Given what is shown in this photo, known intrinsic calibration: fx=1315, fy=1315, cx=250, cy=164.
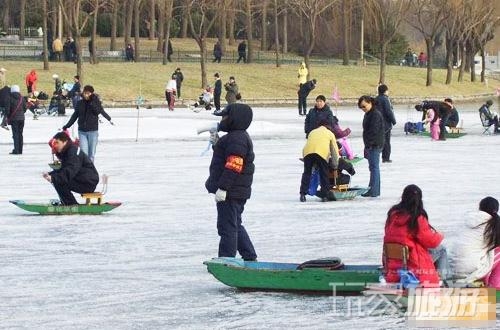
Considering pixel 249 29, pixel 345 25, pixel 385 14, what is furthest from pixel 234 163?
pixel 345 25

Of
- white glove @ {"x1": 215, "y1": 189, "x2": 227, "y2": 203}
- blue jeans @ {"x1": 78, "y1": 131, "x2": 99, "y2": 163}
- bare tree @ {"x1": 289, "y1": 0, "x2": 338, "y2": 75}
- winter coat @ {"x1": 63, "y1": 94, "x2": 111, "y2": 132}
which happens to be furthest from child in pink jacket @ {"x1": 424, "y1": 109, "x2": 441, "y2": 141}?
bare tree @ {"x1": 289, "y1": 0, "x2": 338, "y2": 75}

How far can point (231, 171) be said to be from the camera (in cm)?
1202

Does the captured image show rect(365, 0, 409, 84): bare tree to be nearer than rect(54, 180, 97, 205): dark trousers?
No

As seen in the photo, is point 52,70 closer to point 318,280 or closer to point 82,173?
point 82,173

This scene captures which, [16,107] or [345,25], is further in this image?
[345,25]

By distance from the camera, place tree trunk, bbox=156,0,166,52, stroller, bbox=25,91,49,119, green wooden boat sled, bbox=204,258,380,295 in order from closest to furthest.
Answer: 1. green wooden boat sled, bbox=204,258,380,295
2. stroller, bbox=25,91,49,119
3. tree trunk, bbox=156,0,166,52

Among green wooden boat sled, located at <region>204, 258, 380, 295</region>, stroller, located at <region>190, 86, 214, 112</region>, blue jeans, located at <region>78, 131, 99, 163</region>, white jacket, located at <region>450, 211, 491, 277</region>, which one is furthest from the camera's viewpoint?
stroller, located at <region>190, 86, 214, 112</region>

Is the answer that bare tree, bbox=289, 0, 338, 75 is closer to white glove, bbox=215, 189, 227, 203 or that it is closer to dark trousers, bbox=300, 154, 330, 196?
dark trousers, bbox=300, 154, 330, 196

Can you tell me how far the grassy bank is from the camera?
6184 cm

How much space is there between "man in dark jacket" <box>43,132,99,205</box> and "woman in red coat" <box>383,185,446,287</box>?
24.3ft

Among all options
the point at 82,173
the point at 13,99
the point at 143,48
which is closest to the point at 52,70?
the point at 143,48

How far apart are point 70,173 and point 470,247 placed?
7686 millimetres

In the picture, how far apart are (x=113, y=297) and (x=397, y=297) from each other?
8.59 feet

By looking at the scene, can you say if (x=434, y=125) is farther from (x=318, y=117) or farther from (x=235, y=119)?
(x=235, y=119)
